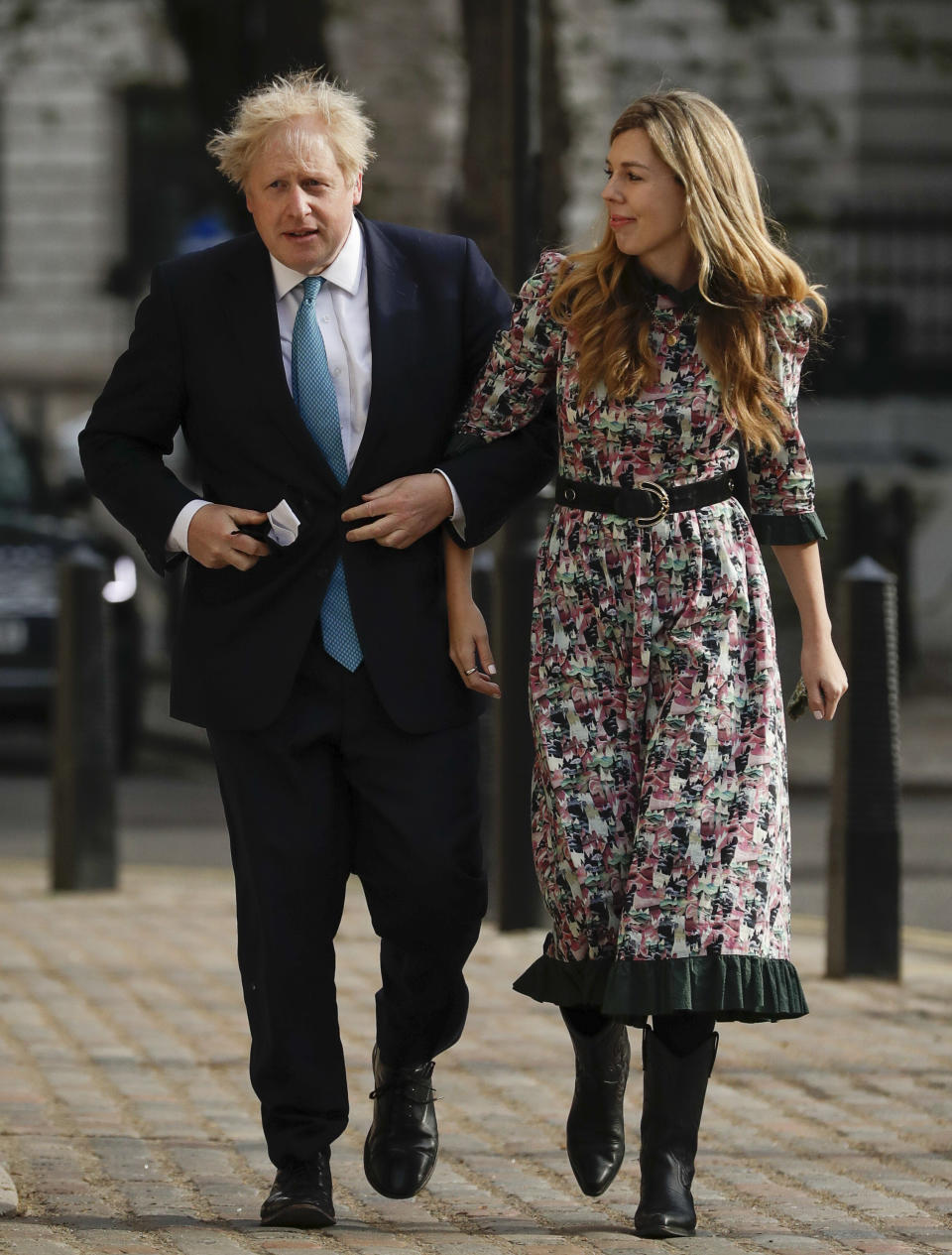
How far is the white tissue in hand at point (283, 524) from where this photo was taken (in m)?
3.99

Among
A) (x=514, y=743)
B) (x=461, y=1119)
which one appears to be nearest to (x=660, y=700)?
(x=461, y=1119)

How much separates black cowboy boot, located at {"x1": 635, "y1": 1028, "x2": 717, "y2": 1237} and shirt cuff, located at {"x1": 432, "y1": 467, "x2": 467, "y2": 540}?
887 millimetres

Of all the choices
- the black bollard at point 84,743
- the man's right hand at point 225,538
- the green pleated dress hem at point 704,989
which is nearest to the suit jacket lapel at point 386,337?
the man's right hand at point 225,538

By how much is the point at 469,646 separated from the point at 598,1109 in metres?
0.81

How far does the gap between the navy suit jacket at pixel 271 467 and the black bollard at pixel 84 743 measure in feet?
13.1

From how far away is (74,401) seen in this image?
106 feet

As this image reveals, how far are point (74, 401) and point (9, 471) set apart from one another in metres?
19.7

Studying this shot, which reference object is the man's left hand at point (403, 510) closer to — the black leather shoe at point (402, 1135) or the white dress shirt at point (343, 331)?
the white dress shirt at point (343, 331)

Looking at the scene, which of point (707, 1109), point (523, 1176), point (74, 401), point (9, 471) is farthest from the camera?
point (74, 401)

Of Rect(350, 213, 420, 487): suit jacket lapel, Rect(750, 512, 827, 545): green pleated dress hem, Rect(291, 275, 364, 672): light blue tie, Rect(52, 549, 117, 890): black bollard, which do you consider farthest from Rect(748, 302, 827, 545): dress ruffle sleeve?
Rect(52, 549, 117, 890): black bollard

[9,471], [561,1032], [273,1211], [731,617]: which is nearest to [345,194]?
[731,617]

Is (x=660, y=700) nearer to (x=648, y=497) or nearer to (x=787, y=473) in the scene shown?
(x=648, y=497)

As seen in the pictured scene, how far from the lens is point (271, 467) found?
161 inches

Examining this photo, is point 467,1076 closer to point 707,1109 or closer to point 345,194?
point 707,1109
